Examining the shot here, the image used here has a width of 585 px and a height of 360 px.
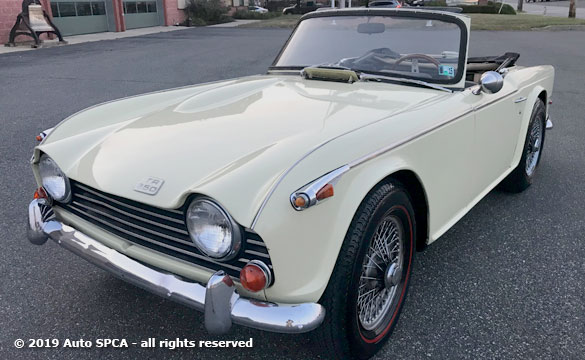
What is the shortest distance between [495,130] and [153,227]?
7.48 feet

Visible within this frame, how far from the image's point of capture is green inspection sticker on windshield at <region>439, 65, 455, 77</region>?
122 inches

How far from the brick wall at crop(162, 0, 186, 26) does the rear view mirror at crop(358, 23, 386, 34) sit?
21.5 m

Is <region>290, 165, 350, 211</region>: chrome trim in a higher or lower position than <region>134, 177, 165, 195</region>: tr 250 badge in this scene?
higher

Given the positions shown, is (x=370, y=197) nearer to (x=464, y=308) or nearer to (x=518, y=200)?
(x=464, y=308)

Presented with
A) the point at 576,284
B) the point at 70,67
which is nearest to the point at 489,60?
the point at 576,284

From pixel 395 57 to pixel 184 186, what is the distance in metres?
1.97

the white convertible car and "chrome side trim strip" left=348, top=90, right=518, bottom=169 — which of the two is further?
"chrome side trim strip" left=348, top=90, right=518, bottom=169

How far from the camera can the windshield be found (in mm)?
3164

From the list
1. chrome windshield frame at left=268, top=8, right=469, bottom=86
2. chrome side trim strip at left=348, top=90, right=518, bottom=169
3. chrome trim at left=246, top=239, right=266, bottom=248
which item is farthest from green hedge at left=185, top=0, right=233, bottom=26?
chrome trim at left=246, top=239, right=266, bottom=248

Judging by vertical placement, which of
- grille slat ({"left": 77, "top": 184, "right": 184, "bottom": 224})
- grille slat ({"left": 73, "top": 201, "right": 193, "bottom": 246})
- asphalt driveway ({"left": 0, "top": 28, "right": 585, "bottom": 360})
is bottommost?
asphalt driveway ({"left": 0, "top": 28, "right": 585, "bottom": 360})

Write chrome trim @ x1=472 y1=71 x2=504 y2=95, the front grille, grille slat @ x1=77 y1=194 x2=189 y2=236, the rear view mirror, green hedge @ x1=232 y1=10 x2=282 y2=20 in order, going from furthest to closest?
green hedge @ x1=232 y1=10 x2=282 y2=20 → the rear view mirror → chrome trim @ x1=472 y1=71 x2=504 y2=95 → grille slat @ x1=77 y1=194 x2=189 y2=236 → the front grille

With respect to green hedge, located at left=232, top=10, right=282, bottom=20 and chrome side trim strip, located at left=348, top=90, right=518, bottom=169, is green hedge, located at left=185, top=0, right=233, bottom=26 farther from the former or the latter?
chrome side trim strip, located at left=348, top=90, right=518, bottom=169

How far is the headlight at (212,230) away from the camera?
1.80 metres

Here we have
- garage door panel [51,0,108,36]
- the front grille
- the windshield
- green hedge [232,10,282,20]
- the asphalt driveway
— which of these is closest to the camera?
the front grille
